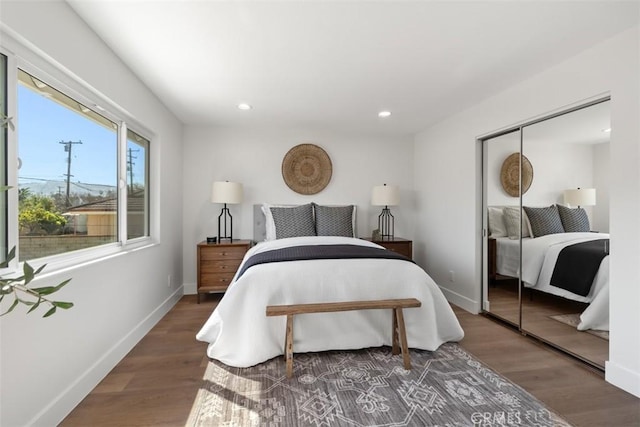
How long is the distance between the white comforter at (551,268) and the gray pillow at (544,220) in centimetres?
4

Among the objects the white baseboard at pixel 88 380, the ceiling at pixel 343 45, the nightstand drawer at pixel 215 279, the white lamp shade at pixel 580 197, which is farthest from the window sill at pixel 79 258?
the white lamp shade at pixel 580 197

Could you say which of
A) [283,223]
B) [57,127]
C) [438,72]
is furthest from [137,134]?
[438,72]

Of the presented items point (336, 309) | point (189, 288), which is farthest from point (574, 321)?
point (189, 288)

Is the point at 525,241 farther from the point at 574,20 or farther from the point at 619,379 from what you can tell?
the point at 574,20

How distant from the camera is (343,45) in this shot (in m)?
2.04

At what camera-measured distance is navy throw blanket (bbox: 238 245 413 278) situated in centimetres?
244

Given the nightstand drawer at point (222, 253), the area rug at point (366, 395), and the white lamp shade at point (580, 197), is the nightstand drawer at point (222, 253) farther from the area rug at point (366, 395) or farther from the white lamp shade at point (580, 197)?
the white lamp shade at point (580, 197)

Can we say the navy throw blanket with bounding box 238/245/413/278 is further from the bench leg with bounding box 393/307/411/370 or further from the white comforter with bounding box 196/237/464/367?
the bench leg with bounding box 393/307/411/370

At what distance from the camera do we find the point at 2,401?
128cm

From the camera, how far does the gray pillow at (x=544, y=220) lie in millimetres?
2479

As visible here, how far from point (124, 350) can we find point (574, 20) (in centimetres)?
376

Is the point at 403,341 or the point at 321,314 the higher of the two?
the point at 321,314

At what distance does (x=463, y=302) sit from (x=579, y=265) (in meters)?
1.36

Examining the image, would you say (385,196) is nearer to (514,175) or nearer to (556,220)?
(514,175)
